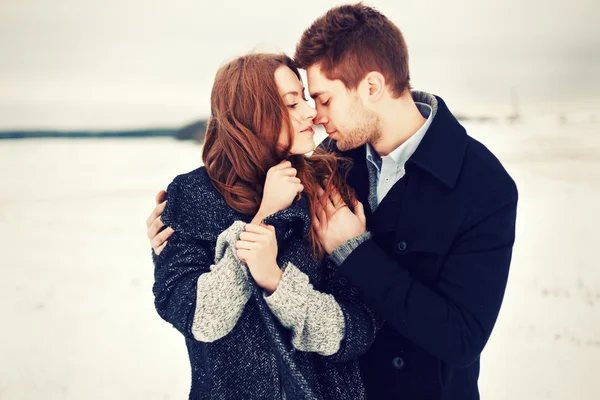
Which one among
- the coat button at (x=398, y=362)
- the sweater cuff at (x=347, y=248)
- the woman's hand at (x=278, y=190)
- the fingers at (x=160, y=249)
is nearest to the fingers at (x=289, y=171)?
the woman's hand at (x=278, y=190)

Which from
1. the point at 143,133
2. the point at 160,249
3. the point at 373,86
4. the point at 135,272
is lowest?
the point at 135,272

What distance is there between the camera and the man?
1.12 m

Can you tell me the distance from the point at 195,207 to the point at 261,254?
10.1 inches

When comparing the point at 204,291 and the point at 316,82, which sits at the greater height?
the point at 316,82

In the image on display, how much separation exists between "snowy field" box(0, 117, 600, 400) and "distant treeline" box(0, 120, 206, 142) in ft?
0.21

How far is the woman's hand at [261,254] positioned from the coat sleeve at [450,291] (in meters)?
0.17

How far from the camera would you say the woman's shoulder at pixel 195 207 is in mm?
1185

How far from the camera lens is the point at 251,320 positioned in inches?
46.9

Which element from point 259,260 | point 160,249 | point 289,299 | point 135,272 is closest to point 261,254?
point 259,260

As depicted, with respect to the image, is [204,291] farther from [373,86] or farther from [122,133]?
[122,133]

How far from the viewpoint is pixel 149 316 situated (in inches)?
122

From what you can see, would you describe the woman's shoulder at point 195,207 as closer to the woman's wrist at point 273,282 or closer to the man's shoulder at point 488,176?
the woman's wrist at point 273,282

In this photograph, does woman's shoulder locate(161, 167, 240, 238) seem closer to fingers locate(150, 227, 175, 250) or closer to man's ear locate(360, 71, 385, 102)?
fingers locate(150, 227, 175, 250)

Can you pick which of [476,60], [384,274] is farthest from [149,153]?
[384,274]
